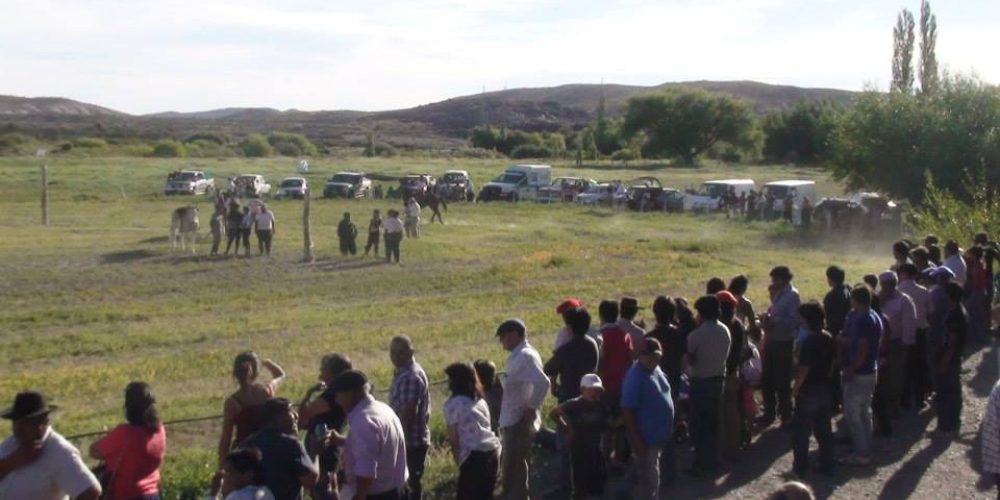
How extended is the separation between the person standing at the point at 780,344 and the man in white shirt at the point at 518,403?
138 inches

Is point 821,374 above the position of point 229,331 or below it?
above

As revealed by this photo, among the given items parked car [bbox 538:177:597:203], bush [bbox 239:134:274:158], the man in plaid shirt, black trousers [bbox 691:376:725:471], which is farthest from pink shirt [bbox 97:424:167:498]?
bush [bbox 239:134:274:158]

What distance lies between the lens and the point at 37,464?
678 centimetres

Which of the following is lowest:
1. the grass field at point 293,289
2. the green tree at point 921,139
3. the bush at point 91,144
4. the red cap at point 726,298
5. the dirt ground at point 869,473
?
the grass field at point 293,289

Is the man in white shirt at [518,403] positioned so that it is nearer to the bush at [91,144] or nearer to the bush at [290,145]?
the bush at [91,144]

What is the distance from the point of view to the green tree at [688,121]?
9469 centimetres

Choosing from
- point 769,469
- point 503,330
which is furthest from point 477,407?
point 769,469

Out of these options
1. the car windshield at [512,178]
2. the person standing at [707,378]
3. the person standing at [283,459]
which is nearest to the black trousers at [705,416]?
the person standing at [707,378]

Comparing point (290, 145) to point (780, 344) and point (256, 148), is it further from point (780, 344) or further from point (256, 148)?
point (780, 344)

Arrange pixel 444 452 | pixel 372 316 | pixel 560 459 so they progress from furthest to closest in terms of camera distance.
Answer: pixel 372 316 → pixel 444 452 → pixel 560 459

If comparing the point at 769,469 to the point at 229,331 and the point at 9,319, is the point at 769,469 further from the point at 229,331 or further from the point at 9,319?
the point at 9,319

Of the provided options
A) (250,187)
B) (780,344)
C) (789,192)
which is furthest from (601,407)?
(250,187)

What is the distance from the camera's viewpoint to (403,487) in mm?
7887

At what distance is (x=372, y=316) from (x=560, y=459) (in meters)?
12.7
